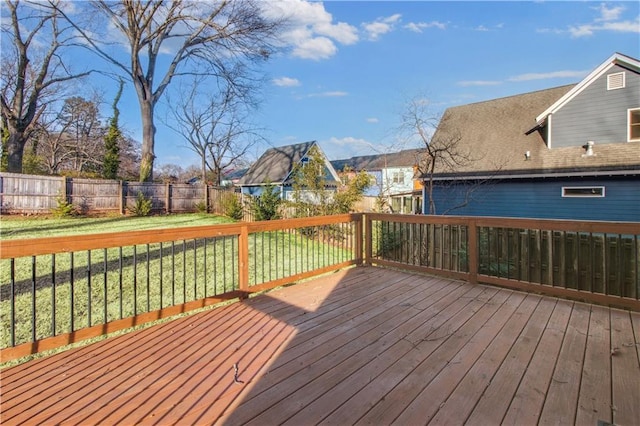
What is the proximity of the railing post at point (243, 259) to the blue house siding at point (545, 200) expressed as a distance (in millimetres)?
6151

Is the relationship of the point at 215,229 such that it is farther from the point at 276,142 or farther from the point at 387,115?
the point at 276,142

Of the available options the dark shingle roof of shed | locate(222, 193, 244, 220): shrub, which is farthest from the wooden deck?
the dark shingle roof of shed

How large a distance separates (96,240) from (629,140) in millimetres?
11912

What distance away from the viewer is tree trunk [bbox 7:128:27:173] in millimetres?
12484

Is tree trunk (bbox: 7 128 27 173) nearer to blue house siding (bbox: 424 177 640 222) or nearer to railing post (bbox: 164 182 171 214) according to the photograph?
railing post (bbox: 164 182 171 214)

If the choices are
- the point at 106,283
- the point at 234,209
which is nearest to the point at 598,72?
the point at 234,209

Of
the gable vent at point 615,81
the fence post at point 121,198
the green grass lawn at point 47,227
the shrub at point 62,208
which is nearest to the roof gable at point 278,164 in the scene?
the fence post at point 121,198

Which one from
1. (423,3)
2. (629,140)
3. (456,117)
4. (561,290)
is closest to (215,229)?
(561,290)

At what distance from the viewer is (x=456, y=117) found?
12.4 metres

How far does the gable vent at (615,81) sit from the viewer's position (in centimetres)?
863

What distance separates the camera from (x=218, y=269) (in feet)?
16.5

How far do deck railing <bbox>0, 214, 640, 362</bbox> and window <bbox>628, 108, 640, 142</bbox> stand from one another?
6.22 meters

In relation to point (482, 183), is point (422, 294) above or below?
below

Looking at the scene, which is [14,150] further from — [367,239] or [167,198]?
[367,239]
